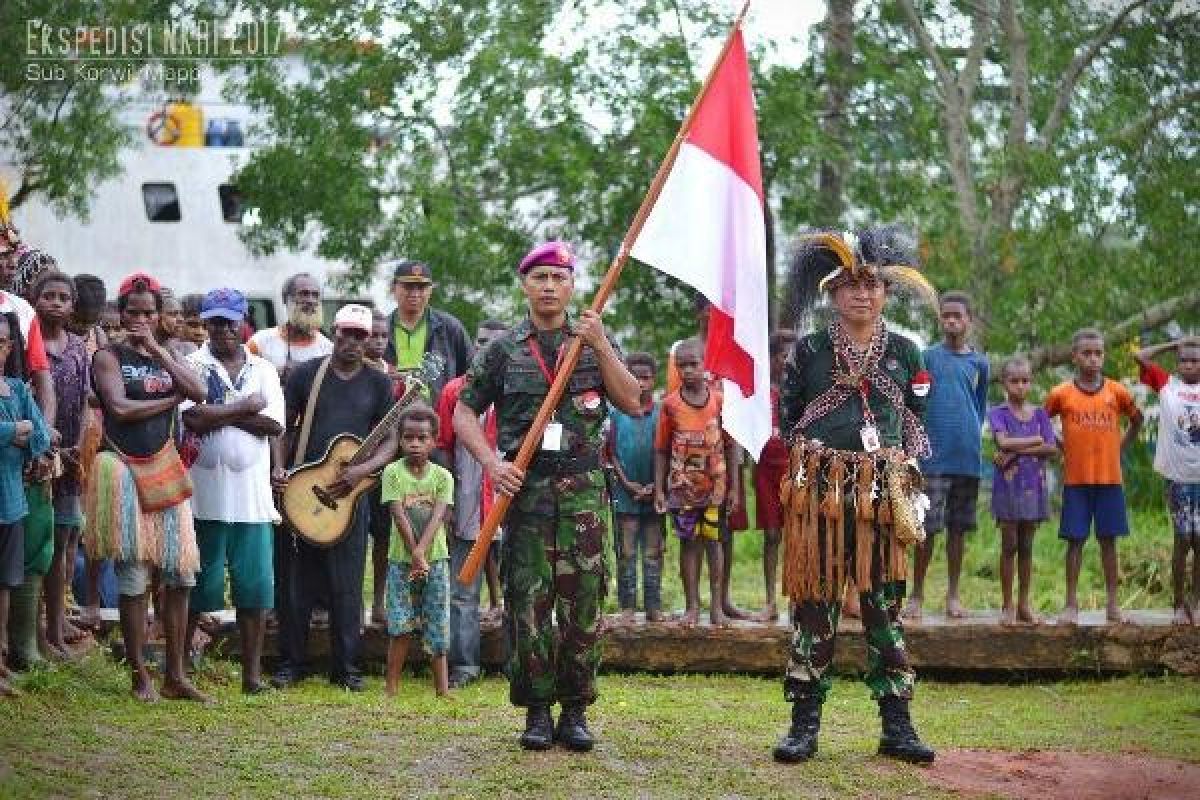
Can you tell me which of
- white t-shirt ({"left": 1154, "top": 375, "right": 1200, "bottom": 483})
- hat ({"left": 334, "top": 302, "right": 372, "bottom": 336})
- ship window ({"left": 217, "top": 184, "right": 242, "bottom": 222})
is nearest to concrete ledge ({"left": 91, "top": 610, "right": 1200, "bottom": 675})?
white t-shirt ({"left": 1154, "top": 375, "right": 1200, "bottom": 483})

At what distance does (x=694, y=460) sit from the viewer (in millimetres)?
12078

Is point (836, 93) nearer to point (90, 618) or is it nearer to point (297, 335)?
point (297, 335)

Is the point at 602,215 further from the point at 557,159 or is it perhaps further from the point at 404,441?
the point at 404,441

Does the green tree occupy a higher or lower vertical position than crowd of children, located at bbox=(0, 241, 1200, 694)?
higher

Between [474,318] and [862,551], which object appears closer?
[862,551]

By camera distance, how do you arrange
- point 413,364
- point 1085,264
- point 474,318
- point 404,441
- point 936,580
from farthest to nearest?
point 474,318, point 1085,264, point 936,580, point 413,364, point 404,441

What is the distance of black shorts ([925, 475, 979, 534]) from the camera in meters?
12.3

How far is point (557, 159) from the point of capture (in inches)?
735

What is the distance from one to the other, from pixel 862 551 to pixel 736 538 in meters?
9.65

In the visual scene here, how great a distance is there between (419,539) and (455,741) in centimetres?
219

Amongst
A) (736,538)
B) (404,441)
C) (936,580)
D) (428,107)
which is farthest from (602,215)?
(404,441)

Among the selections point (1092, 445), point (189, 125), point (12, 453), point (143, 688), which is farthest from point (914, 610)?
point (189, 125)

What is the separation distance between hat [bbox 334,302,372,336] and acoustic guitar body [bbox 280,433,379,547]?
61 centimetres

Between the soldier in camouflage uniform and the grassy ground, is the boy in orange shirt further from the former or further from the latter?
the soldier in camouflage uniform
